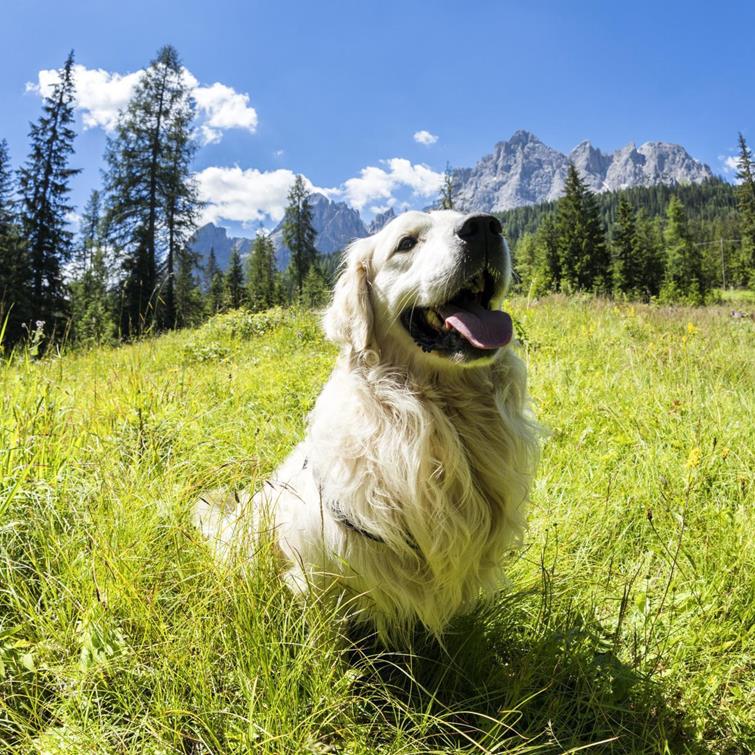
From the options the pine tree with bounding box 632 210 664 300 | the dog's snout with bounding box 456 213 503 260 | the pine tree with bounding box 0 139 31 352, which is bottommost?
the dog's snout with bounding box 456 213 503 260

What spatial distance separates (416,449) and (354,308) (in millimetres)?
673

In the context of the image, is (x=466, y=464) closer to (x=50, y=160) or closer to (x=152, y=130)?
(x=152, y=130)

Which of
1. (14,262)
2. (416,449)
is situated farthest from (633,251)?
(416,449)

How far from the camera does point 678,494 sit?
2518 mm

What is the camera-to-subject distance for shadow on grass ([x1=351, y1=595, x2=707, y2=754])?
4.96 feet

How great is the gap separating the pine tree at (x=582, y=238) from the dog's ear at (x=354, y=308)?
4752cm

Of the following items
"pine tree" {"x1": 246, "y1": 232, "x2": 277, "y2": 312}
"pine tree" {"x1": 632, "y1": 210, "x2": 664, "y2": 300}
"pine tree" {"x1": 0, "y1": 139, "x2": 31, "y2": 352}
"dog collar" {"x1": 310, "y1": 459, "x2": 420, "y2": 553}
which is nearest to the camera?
"dog collar" {"x1": 310, "y1": 459, "x2": 420, "y2": 553}

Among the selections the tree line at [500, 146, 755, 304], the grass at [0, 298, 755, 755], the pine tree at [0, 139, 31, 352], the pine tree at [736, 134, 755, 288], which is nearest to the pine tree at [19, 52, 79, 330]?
the pine tree at [0, 139, 31, 352]

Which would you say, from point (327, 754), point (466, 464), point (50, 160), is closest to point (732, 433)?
point (466, 464)

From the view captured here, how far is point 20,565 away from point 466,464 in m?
1.69

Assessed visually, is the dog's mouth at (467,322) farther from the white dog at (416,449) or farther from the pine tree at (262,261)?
the pine tree at (262,261)

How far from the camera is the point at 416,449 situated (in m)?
1.76

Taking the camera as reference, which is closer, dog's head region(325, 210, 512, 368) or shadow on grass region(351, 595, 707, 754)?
shadow on grass region(351, 595, 707, 754)

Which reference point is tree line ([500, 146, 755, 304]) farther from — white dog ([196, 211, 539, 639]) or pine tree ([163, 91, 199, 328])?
white dog ([196, 211, 539, 639])
